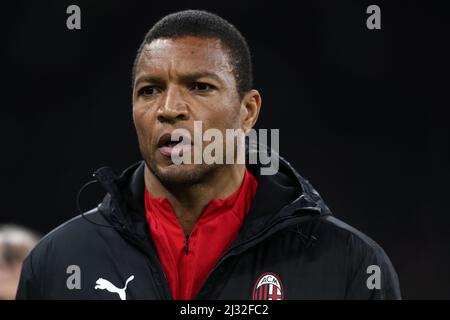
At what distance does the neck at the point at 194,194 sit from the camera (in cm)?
204

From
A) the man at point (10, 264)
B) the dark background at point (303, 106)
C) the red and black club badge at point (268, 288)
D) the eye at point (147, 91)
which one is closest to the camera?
the red and black club badge at point (268, 288)

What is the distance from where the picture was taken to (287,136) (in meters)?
4.39

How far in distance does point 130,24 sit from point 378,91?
142 cm

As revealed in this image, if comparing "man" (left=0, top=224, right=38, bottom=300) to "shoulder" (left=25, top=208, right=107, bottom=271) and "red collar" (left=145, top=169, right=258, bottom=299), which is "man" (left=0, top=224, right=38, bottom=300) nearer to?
"shoulder" (left=25, top=208, right=107, bottom=271)

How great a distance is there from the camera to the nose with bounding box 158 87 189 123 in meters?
1.91

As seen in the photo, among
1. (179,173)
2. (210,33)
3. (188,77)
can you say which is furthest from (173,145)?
(210,33)

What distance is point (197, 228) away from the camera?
2.02m

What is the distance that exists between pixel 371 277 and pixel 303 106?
2.59m

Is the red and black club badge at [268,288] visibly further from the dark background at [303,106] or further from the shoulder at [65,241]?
the dark background at [303,106]

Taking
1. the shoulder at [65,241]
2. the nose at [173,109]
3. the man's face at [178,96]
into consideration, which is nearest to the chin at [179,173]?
the man's face at [178,96]

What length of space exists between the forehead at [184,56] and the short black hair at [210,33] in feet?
0.06

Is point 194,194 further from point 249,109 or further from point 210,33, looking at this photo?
point 210,33

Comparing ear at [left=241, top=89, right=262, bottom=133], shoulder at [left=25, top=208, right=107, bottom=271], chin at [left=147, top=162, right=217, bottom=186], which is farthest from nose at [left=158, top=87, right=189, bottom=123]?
shoulder at [left=25, top=208, right=107, bottom=271]
